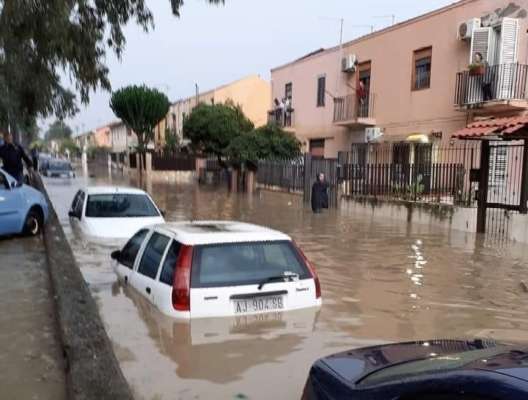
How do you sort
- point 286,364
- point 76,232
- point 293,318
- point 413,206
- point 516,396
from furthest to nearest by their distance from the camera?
point 413,206 → point 76,232 → point 293,318 → point 286,364 → point 516,396

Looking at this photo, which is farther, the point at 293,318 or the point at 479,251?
the point at 479,251

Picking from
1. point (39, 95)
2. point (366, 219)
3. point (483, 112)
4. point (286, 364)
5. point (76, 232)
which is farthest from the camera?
point (483, 112)

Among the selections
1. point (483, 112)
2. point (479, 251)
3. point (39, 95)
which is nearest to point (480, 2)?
point (483, 112)

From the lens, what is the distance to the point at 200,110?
1470 inches

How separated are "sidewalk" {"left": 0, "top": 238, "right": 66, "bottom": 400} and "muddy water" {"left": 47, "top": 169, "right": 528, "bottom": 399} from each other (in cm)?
60

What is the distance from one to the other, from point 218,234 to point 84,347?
1686 millimetres

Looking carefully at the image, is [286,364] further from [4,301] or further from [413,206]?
[413,206]

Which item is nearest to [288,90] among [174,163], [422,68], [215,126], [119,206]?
[215,126]

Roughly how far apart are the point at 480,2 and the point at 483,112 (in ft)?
12.8

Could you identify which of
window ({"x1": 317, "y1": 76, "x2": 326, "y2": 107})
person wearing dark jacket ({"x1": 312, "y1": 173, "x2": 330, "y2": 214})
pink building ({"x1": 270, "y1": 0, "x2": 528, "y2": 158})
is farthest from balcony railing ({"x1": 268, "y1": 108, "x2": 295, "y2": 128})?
person wearing dark jacket ({"x1": 312, "y1": 173, "x2": 330, "y2": 214})

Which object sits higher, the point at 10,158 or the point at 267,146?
the point at 267,146

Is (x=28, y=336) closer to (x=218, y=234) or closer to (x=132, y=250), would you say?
(x=132, y=250)

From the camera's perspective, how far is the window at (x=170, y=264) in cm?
563

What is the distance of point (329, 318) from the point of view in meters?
6.74
